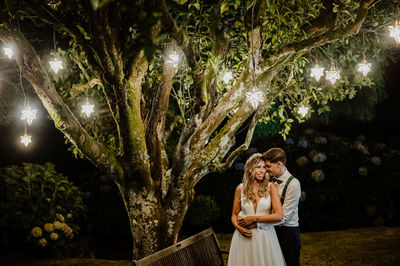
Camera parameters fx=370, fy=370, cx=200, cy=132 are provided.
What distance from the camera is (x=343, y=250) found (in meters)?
8.21

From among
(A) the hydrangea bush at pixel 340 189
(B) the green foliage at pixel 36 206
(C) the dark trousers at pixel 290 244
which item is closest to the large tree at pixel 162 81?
(C) the dark trousers at pixel 290 244

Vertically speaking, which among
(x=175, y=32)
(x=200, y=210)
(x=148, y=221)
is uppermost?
(x=175, y=32)

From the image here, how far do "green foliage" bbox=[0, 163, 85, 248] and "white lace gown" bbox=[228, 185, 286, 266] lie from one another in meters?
5.22

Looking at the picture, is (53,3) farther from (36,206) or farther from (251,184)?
(36,206)

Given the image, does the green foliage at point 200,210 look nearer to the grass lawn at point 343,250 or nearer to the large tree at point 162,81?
the grass lawn at point 343,250

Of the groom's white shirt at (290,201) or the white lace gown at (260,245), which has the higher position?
the groom's white shirt at (290,201)

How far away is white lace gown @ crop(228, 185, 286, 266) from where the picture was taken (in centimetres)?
423

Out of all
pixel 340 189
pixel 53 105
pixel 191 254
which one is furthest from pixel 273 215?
pixel 340 189

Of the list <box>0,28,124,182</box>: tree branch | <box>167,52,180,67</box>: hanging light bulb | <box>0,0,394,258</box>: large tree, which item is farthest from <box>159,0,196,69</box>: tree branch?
<box>0,28,124,182</box>: tree branch

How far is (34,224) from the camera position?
8.30 meters

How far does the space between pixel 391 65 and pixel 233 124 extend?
12919 mm

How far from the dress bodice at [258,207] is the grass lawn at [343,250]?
3.55 metres

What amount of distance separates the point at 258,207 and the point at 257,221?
0.54ft

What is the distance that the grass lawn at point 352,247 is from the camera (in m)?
7.25
